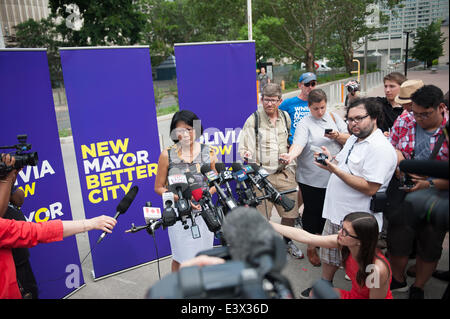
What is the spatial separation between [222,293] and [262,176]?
131cm

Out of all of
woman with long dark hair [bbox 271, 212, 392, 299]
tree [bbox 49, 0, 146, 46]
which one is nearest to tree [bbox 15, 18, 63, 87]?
tree [bbox 49, 0, 146, 46]

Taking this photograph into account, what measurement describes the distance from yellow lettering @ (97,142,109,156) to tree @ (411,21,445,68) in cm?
262

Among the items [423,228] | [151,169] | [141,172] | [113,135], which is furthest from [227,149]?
[423,228]

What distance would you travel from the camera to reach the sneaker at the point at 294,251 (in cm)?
362

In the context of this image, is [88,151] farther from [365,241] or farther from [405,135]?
[405,135]

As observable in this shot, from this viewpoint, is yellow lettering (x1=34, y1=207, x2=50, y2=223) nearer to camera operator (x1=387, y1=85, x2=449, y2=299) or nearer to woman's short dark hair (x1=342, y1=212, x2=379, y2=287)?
woman's short dark hair (x1=342, y1=212, x2=379, y2=287)

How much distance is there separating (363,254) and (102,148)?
2393 mm

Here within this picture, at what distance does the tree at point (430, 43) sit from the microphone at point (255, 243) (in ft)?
3.47

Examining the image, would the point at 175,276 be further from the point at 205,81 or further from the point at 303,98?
the point at 303,98

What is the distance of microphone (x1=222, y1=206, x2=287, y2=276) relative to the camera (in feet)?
3.32

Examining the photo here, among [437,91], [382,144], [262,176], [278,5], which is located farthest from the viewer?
[278,5]

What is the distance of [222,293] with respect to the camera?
0.94 metres
